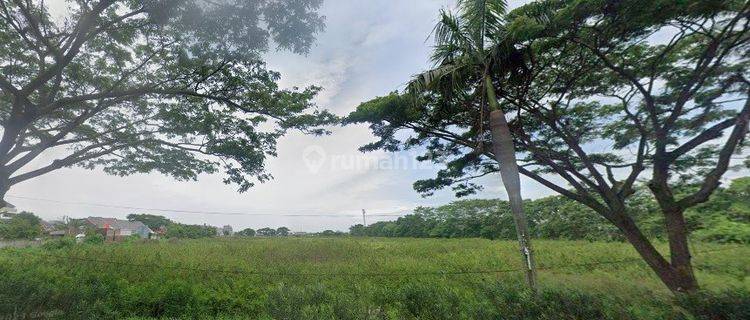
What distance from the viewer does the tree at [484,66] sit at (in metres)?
4.48

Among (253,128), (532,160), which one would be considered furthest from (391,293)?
(253,128)

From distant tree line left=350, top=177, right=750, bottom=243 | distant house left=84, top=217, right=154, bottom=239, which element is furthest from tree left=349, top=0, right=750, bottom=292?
distant house left=84, top=217, right=154, bottom=239

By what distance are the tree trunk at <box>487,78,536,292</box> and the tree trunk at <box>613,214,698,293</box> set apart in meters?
2.69

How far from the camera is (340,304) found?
4.49 m

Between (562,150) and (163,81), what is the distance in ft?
30.9

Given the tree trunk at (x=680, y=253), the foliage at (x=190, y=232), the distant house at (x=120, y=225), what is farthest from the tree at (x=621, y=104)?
the distant house at (x=120, y=225)

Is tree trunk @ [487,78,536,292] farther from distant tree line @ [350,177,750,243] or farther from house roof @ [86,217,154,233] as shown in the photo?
house roof @ [86,217,154,233]

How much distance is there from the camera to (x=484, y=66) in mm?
4969

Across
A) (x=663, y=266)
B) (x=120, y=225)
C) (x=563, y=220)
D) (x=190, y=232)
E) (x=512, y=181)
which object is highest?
(x=512, y=181)

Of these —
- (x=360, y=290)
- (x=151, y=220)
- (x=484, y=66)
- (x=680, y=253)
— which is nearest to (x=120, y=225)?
(x=151, y=220)

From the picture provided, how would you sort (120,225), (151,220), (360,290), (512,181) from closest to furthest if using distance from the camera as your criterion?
1. (512,181)
2. (360,290)
3. (120,225)
4. (151,220)

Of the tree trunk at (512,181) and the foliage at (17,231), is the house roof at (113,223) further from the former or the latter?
the tree trunk at (512,181)

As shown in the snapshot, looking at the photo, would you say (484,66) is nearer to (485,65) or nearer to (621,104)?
(485,65)

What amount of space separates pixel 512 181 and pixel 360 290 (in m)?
4.63
